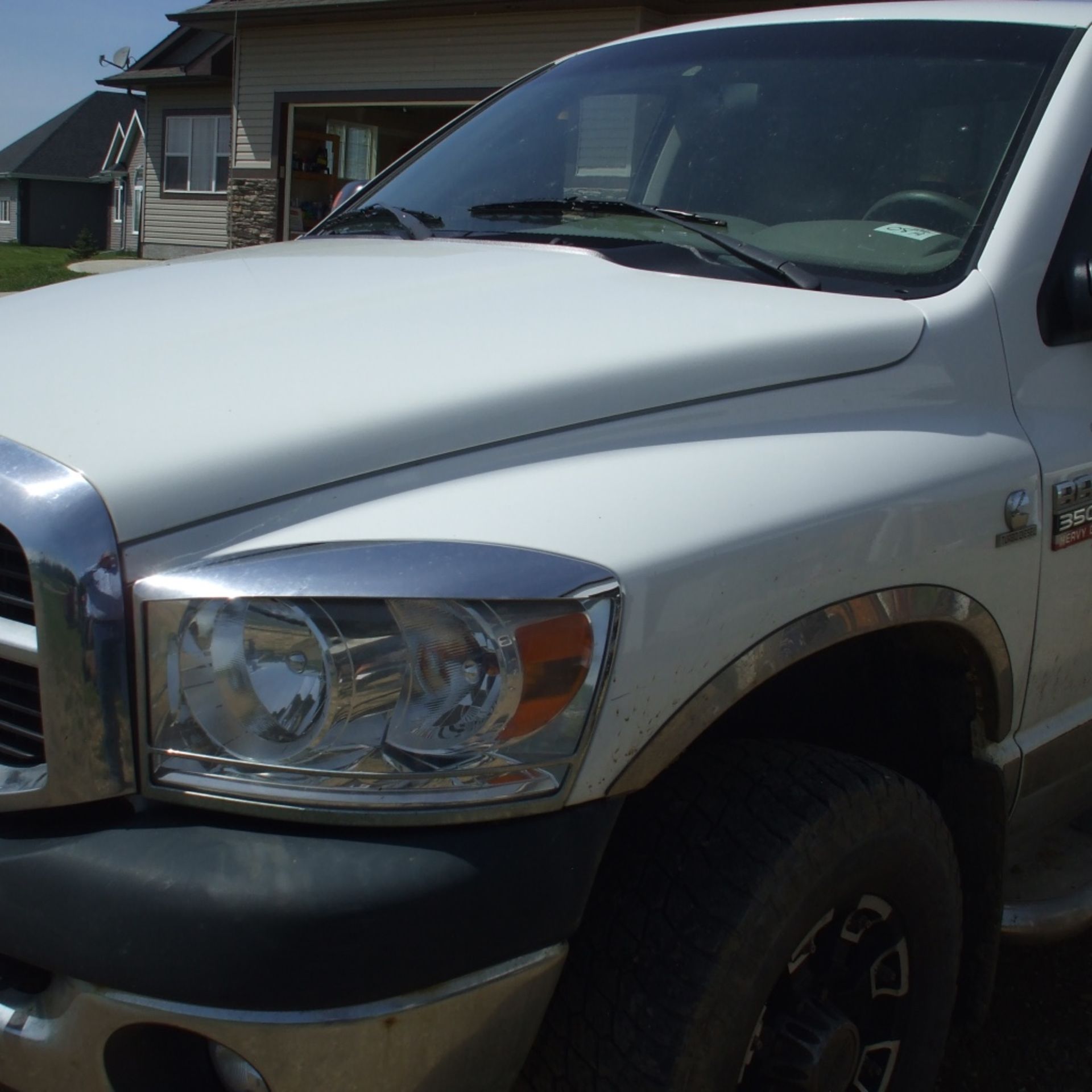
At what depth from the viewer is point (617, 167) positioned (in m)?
2.93

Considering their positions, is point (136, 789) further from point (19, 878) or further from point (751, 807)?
point (751, 807)

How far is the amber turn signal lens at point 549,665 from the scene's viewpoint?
142 centimetres

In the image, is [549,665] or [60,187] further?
[60,187]

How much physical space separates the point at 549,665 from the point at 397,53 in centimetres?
1671

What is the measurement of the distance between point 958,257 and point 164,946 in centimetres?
172

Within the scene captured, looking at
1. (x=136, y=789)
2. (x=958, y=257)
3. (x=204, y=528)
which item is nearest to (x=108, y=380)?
(x=204, y=528)

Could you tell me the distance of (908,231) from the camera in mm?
2303

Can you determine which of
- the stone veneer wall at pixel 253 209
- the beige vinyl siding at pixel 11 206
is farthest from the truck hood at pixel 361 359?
the beige vinyl siding at pixel 11 206

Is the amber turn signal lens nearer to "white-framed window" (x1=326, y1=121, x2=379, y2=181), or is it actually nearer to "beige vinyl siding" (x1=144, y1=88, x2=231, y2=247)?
"white-framed window" (x1=326, y1=121, x2=379, y2=181)

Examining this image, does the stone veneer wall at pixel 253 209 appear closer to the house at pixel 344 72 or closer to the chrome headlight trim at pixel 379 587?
the house at pixel 344 72

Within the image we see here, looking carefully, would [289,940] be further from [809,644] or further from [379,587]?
[809,644]

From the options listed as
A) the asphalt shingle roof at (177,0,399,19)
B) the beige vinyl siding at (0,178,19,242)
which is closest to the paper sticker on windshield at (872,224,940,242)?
the asphalt shingle roof at (177,0,399,19)

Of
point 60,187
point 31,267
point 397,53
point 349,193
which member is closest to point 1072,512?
point 349,193

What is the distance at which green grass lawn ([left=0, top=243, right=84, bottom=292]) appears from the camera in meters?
18.2
